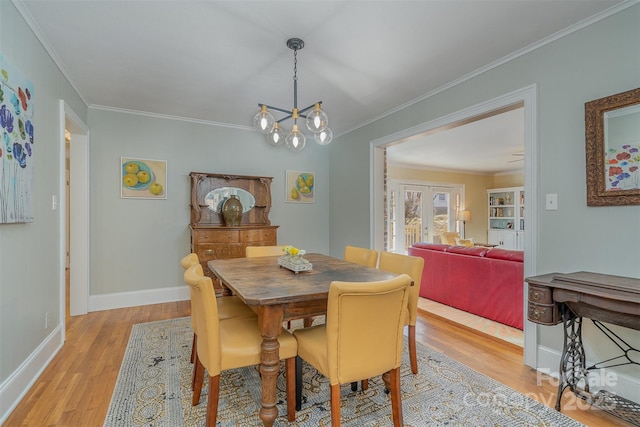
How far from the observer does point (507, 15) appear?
207 centimetres

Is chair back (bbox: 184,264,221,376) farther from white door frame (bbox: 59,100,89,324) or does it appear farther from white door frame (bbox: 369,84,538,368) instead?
white door frame (bbox: 59,100,89,324)

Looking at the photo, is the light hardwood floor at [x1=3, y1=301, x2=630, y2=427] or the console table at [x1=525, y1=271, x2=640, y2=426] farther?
the light hardwood floor at [x1=3, y1=301, x2=630, y2=427]

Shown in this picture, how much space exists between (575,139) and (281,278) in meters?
2.21

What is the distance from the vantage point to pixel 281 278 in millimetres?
1970

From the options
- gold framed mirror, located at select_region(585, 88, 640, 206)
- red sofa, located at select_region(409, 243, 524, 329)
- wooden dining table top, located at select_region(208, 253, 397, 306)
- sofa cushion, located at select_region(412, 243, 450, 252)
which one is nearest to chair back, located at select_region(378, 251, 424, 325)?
wooden dining table top, located at select_region(208, 253, 397, 306)

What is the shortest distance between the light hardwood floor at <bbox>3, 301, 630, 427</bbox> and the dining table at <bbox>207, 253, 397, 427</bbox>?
0.99 m

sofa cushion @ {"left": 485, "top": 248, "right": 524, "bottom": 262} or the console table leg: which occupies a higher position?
sofa cushion @ {"left": 485, "top": 248, "right": 524, "bottom": 262}

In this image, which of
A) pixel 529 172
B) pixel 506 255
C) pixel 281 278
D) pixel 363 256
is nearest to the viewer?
pixel 281 278

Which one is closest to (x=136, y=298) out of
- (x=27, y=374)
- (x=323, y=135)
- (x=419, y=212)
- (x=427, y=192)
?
(x=27, y=374)

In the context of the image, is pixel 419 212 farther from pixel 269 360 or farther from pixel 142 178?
pixel 269 360

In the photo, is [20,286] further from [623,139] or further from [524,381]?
[623,139]

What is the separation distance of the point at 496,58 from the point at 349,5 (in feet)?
4.68

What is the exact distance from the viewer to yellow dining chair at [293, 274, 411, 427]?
1443mm

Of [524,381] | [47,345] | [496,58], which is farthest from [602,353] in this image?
[47,345]
